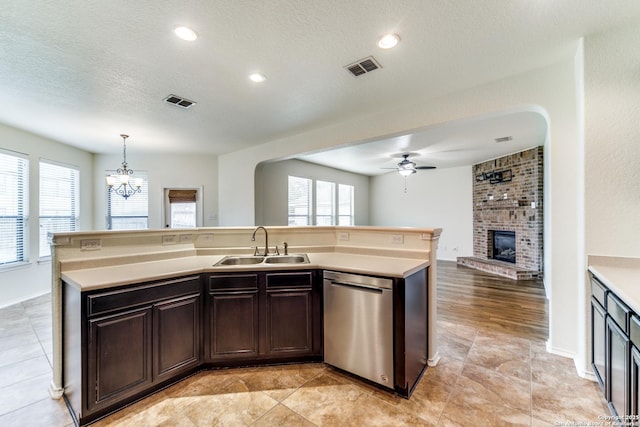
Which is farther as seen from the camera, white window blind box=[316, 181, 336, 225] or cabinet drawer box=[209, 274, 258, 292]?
white window blind box=[316, 181, 336, 225]

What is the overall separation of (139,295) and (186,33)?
2.01m

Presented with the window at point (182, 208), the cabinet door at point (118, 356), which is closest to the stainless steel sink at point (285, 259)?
the cabinet door at point (118, 356)

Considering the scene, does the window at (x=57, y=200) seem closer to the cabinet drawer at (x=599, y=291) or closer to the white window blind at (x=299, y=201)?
the white window blind at (x=299, y=201)

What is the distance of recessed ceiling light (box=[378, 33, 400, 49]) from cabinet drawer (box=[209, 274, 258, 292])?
2.23 meters

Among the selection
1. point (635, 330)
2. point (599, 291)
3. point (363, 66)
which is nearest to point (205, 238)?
point (363, 66)

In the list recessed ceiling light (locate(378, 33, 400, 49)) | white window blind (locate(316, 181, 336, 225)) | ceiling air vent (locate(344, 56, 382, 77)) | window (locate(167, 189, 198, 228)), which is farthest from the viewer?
white window blind (locate(316, 181, 336, 225))

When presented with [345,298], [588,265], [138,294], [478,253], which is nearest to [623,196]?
[588,265]

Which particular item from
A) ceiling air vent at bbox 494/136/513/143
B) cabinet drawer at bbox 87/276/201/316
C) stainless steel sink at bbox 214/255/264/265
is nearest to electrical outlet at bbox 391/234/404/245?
stainless steel sink at bbox 214/255/264/265

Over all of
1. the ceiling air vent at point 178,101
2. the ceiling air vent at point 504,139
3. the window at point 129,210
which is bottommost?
the window at point 129,210

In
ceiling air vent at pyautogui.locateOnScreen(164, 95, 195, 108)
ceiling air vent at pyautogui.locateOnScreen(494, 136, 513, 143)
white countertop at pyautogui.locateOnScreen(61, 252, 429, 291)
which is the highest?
ceiling air vent at pyautogui.locateOnScreen(164, 95, 195, 108)

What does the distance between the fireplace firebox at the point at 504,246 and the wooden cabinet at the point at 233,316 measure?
647 centimetres

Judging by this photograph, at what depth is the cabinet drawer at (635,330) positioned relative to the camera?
134 centimetres

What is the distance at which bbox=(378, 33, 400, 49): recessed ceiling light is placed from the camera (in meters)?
2.16

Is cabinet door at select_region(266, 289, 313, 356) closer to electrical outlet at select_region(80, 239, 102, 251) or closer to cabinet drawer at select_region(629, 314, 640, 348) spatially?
electrical outlet at select_region(80, 239, 102, 251)
